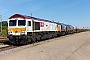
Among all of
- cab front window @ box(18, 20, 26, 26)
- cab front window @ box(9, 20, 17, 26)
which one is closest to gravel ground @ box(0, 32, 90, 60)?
cab front window @ box(18, 20, 26, 26)

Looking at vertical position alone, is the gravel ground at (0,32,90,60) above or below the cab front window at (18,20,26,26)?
below

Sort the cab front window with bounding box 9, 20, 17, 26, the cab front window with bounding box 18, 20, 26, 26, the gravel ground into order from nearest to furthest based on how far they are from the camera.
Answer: the gravel ground
the cab front window with bounding box 18, 20, 26, 26
the cab front window with bounding box 9, 20, 17, 26

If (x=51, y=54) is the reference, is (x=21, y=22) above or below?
above

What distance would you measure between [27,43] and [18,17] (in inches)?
121

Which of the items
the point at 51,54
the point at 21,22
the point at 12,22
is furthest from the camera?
the point at 12,22

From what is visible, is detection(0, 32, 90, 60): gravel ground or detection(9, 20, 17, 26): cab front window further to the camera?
detection(9, 20, 17, 26): cab front window

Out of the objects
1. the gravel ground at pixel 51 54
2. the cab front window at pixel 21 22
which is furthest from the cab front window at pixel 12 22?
the gravel ground at pixel 51 54

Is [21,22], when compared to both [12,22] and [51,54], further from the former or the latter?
[51,54]

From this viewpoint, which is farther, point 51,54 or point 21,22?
point 21,22

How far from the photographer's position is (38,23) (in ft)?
75.9

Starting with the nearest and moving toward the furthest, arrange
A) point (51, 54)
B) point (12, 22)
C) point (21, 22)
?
point (51, 54)
point (21, 22)
point (12, 22)

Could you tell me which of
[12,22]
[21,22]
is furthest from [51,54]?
[12,22]

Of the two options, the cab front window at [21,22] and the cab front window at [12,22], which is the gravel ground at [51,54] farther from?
the cab front window at [12,22]

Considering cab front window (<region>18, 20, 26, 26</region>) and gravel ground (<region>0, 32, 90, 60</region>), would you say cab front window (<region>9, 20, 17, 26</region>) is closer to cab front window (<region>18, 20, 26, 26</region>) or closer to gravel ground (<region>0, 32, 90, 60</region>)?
cab front window (<region>18, 20, 26, 26</region>)
